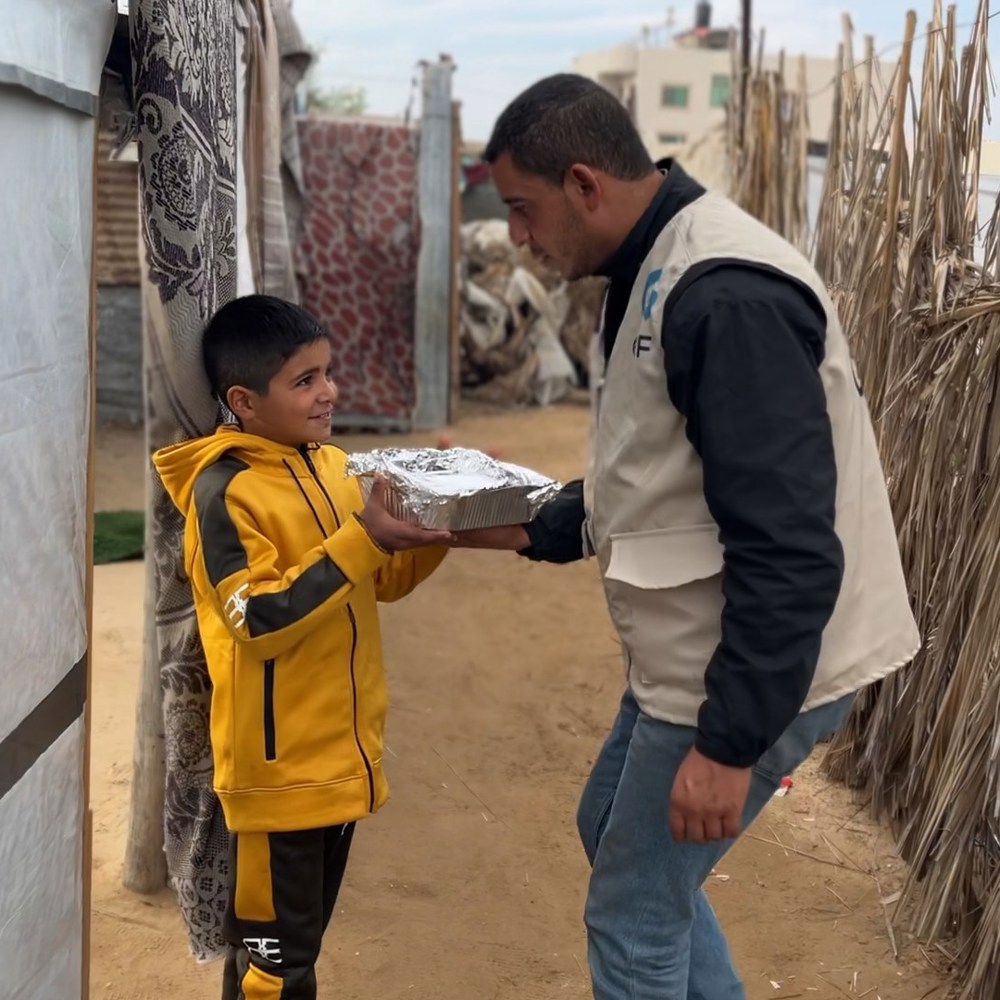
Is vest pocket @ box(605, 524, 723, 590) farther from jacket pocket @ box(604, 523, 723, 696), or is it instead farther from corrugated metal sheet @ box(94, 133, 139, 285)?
corrugated metal sheet @ box(94, 133, 139, 285)

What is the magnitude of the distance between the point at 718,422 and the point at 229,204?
54.6 inches

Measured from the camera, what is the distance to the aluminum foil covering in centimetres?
185

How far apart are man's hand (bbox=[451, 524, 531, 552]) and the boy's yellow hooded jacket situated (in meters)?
0.17

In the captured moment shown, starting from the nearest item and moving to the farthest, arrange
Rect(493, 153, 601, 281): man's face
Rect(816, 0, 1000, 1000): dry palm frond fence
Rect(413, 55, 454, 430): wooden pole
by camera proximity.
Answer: Rect(493, 153, 601, 281): man's face
Rect(816, 0, 1000, 1000): dry palm frond fence
Rect(413, 55, 454, 430): wooden pole

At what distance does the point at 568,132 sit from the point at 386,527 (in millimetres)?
680

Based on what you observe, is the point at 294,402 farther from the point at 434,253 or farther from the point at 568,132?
the point at 434,253

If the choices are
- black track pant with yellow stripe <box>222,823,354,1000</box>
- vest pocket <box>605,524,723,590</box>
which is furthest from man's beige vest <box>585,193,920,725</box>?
black track pant with yellow stripe <box>222,823,354,1000</box>

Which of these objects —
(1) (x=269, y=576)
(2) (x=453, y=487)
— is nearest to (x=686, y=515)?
(2) (x=453, y=487)

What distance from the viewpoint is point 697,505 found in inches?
63.9

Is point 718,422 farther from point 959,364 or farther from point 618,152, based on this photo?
point 959,364

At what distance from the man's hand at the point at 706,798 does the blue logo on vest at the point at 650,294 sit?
630 millimetres

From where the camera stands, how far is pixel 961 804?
2.58 meters

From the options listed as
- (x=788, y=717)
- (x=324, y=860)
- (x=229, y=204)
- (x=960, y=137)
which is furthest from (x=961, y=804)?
(x=229, y=204)

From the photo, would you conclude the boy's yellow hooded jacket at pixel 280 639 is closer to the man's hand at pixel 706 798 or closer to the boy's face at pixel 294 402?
Result: the boy's face at pixel 294 402
